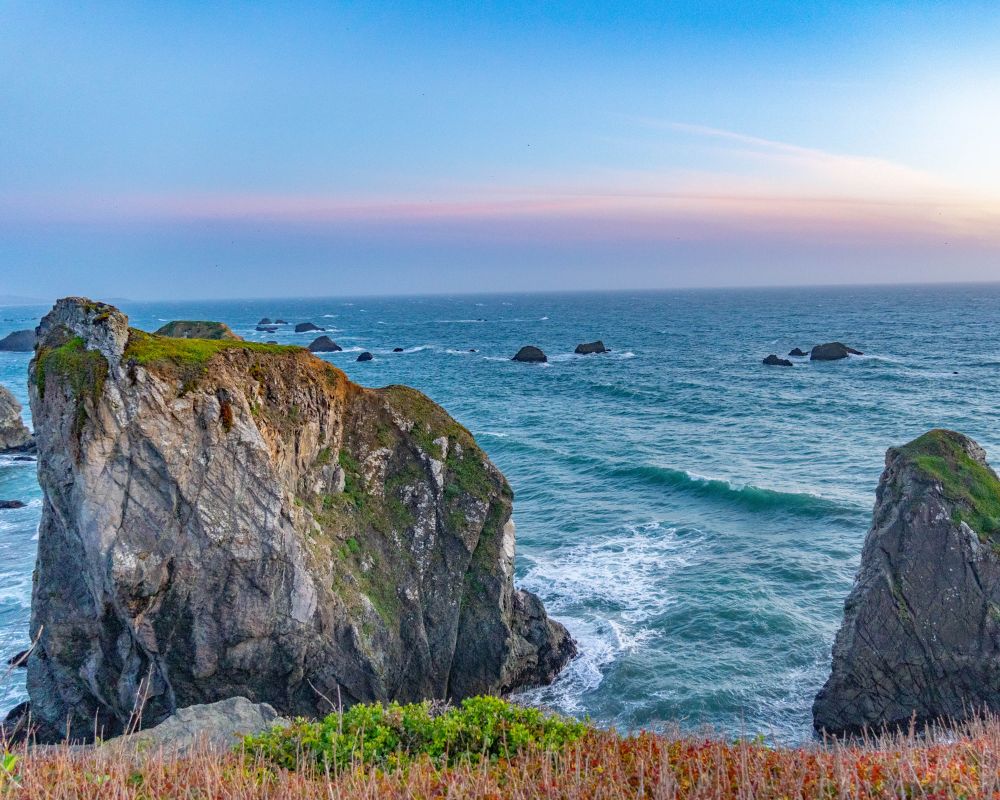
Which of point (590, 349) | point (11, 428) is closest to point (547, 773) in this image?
point (11, 428)

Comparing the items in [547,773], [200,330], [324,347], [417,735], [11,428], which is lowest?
[11,428]

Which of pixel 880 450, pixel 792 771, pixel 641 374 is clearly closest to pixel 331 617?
pixel 792 771

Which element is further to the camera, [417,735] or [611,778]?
[417,735]

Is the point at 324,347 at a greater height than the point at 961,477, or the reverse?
the point at 324,347

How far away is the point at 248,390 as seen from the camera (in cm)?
2188

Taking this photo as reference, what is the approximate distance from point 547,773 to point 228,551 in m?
13.9

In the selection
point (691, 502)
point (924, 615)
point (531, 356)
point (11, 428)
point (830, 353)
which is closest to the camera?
point (924, 615)

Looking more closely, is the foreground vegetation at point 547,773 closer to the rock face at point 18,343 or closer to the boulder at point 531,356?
the boulder at point 531,356

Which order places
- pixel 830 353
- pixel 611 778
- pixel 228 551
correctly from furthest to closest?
pixel 830 353, pixel 228 551, pixel 611 778

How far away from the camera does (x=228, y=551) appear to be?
1977 cm

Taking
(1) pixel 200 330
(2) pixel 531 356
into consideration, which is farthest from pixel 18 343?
(2) pixel 531 356

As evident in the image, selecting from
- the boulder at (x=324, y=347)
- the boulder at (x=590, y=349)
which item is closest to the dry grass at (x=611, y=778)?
the boulder at (x=590, y=349)

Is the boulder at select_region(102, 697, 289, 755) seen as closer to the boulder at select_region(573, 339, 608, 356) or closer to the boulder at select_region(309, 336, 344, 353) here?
the boulder at select_region(573, 339, 608, 356)

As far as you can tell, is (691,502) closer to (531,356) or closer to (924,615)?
(924,615)
